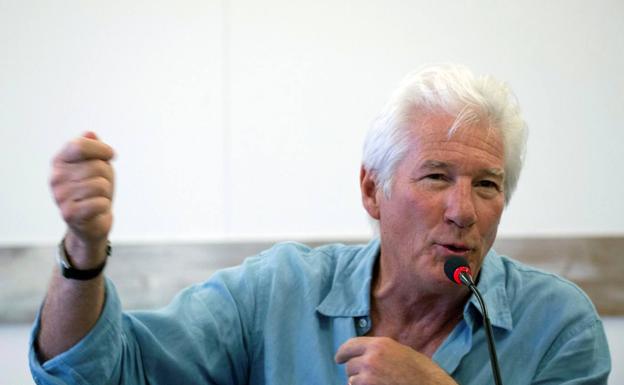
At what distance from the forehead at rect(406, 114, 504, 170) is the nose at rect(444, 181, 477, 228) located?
43 mm

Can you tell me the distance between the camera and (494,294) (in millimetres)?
1455

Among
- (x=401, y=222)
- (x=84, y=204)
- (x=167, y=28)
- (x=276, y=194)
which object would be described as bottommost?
(x=276, y=194)

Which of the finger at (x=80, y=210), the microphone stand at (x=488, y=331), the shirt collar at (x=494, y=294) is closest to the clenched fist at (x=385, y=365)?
the microphone stand at (x=488, y=331)

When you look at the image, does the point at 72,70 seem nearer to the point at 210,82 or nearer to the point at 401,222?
the point at 210,82

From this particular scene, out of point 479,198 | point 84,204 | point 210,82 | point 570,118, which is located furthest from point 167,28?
point 84,204

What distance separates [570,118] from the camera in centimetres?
250

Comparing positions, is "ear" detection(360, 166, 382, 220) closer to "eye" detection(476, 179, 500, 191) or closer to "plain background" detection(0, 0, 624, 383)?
"eye" detection(476, 179, 500, 191)

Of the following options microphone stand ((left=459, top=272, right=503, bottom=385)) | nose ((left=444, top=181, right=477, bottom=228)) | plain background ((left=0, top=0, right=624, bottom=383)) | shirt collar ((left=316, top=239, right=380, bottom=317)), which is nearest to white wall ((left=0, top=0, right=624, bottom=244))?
plain background ((left=0, top=0, right=624, bottom=383))

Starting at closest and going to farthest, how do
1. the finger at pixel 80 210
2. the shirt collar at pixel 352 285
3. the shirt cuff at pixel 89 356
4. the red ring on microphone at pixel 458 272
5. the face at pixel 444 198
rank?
the finger at pixel 80 210, the shirt cuff at pixel 89 356, the red ring on microphone at pixel 458 272, the face at pixel 444 198, the shirt collar at pixel 352 285

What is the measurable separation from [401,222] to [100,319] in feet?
1.77

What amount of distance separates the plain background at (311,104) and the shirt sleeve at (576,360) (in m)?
1.11

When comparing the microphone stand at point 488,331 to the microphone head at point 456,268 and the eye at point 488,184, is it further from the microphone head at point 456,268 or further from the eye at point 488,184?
the eye at point 488,184

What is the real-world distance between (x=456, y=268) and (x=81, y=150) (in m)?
0.59

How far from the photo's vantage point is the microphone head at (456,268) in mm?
1252
